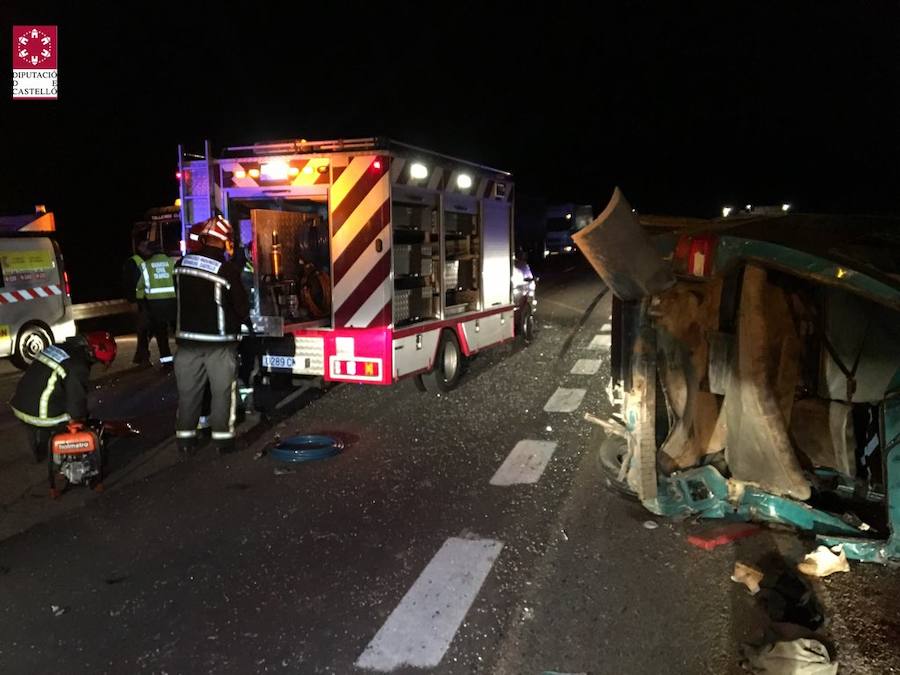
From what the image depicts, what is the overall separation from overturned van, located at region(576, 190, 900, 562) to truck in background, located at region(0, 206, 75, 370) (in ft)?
28.9

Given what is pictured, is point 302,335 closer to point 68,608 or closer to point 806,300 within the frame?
point 68,608

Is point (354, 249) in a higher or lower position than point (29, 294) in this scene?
higher

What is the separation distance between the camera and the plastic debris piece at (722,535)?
4.46 meters

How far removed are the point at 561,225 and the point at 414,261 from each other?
31680 millimetres

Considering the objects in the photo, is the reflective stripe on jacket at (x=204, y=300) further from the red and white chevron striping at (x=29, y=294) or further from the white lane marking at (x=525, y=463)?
the red and white chevron striping at (x=29, y=294)

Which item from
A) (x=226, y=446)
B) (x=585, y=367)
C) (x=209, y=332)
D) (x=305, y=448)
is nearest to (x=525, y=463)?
(x=305, y=448)

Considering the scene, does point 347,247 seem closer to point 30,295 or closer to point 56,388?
point 56,388

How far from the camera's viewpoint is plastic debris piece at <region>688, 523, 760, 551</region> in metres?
4.46

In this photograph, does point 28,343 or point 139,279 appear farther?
point 28,343

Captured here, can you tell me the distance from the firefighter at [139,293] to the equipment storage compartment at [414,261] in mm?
3961

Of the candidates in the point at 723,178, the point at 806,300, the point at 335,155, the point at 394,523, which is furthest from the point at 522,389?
the point at 723,178

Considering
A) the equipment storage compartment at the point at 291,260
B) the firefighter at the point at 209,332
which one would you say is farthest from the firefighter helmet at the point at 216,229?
the equipment storage compartment at the point at 291,260

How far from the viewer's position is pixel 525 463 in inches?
243

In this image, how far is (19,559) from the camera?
450cm
